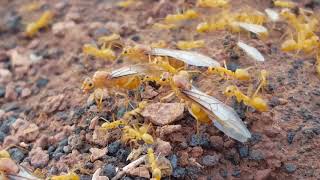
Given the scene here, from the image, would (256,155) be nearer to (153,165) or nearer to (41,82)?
(153,165)

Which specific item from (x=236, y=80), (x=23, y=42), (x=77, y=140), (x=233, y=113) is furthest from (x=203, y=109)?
(x=23, y=42)

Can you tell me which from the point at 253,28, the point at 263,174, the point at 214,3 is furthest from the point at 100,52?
the point at 263,174

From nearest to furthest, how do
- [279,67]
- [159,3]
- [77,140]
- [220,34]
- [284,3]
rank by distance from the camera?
1. [77,140]
2. [279,67]
3. [220,34]
4. [284,3]
5. [159,3]

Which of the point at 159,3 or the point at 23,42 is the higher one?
the point at 159,3

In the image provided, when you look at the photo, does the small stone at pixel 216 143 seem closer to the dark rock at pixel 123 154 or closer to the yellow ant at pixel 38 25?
the dark rock at pixel 123 154

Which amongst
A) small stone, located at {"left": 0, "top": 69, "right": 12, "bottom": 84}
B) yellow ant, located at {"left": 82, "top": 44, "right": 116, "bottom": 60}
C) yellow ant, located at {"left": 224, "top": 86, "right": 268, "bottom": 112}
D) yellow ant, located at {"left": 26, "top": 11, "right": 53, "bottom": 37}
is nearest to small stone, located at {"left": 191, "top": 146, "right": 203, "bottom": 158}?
yellow ant, located at {"left": 224, "top": 86, "right": 268, "bottom": 112}

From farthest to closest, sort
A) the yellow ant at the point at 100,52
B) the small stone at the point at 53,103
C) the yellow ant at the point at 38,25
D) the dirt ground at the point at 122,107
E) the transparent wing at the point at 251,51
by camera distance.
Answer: the yellow ant at the point at 38,25 < the yellow ant at the point at 100,52 < the small stone at the point at 53,103 < the transparent wing at the point at 251,51 < the dirt ground at the point at 122,107

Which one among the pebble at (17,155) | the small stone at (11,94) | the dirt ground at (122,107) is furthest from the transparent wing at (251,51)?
the small stone at (11,94)

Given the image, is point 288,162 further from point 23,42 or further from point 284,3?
point 23,42
